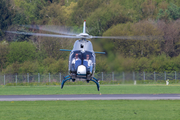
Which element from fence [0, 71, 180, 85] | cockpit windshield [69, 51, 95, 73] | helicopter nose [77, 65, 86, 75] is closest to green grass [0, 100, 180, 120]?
helicopter nose [77, 65, 86, 75]

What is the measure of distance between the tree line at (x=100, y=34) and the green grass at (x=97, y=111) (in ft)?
44.5

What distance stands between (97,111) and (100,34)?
49392 millimetres

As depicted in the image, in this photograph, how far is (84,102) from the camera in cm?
2788

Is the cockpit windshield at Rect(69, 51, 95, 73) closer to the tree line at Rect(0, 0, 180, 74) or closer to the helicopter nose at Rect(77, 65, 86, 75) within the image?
the helicopter nose at Rect(77, 65, 86, 75)

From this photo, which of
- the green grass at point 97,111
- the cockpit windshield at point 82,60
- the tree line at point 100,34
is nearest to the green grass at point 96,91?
the tree line at point 100,34

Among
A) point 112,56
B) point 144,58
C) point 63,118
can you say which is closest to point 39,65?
point 144,58

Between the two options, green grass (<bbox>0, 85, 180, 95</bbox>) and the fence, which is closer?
green grass (<bbox>0, 85, 180, 95</bbox>)

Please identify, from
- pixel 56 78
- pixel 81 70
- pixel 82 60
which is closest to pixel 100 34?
pixel 56 78

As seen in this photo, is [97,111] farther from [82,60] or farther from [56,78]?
[56,78]

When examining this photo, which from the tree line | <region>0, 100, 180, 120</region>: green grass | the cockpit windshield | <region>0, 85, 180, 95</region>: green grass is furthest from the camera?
the tree line

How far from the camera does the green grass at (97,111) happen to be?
20016mm

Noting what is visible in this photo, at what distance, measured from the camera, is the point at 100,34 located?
2800 inches

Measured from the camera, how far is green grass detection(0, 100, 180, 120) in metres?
20.0

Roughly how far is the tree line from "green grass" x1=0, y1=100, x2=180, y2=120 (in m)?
13.6
